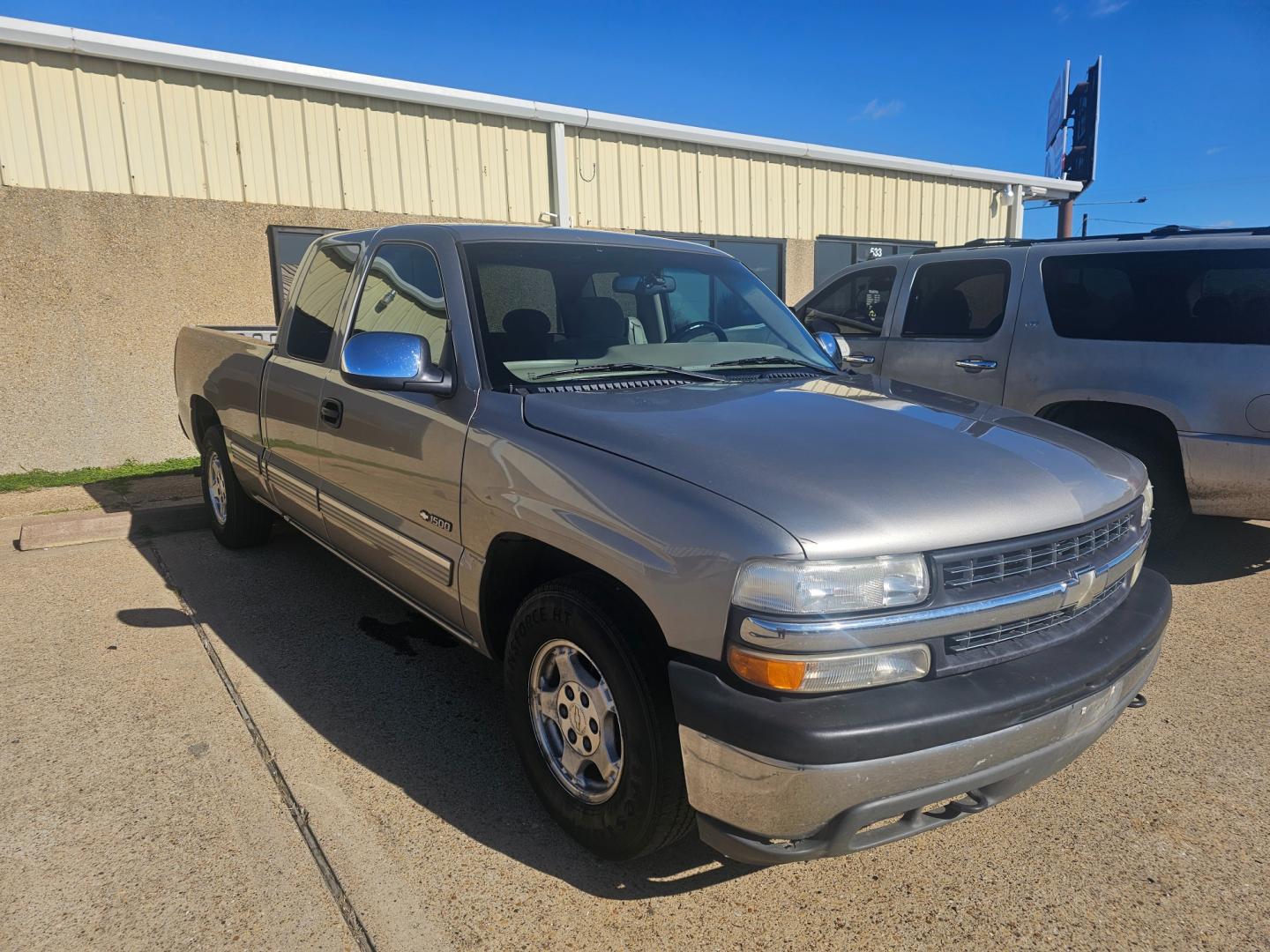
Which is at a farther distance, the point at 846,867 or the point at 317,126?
the point at 317,126

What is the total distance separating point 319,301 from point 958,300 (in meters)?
4.19

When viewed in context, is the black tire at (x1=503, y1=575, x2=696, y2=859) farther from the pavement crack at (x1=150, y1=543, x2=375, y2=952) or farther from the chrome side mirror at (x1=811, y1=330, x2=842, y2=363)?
the chrome side mirror at (x1=811, y1=330, x2=842, y2=363)

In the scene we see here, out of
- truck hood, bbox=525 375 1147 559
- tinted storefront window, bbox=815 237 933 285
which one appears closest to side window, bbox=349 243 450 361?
truck hood, bbox=525 375 1147 559

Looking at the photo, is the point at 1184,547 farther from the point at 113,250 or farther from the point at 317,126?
the point at 113,250

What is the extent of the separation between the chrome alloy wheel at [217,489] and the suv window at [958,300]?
187 inches

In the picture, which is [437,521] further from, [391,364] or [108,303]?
[108,303]

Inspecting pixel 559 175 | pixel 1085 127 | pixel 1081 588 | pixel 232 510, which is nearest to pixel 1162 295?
pixel 1081 588

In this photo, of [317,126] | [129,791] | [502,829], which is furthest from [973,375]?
[317,126]

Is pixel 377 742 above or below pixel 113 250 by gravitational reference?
below

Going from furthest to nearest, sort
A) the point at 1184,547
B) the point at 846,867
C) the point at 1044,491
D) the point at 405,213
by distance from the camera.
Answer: the point at 405,213 → the point at 1184,547 → the point at 846,867 → the point at 1044,491

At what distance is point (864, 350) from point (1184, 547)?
2493mm

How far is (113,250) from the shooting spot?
303 inches

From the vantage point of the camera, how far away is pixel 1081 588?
2236mm

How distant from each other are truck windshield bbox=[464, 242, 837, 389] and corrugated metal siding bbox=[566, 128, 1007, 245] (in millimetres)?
6698
